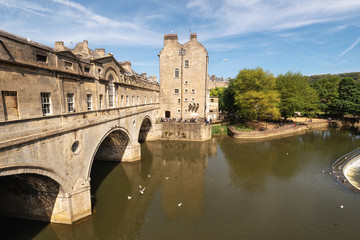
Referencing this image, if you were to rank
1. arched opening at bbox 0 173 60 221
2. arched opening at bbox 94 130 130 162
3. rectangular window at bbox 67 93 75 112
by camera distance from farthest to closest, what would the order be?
arched opening at bbox 94 130 130 162, rectangular window at bbox 67 93 75 112, arched opening at bbox 0 173 60 221

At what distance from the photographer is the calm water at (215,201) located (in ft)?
37.6

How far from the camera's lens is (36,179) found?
10078mm

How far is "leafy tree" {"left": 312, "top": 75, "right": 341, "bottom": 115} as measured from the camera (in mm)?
48094

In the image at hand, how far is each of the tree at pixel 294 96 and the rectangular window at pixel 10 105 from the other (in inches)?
1741

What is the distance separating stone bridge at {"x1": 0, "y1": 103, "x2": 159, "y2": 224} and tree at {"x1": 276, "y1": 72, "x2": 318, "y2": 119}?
38934mm

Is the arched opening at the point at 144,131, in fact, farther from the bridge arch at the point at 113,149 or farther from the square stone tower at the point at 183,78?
the bridge arch at the point at 113,149

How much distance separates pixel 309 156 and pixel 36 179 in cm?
2979

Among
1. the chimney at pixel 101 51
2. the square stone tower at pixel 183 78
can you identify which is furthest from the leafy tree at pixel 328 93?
the chimney at pixel 101 51

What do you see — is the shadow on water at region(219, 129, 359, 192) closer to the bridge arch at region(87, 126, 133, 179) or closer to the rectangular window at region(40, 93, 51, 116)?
the bridge arch at region(87, 126, 133, 179)

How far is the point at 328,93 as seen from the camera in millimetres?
49250

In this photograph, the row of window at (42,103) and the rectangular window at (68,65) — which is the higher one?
the rectangular window at (68,65)

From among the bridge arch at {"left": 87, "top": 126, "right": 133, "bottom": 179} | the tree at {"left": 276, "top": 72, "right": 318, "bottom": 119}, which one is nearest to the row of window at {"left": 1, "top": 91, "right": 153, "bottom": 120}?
the bridge arch at {"left": 87, "top": 126, "right": 133, "bottom": 179}

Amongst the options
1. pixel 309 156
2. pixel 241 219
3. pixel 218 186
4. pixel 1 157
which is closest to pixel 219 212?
pixel 241 219

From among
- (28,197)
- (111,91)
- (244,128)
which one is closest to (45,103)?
(28,197)
